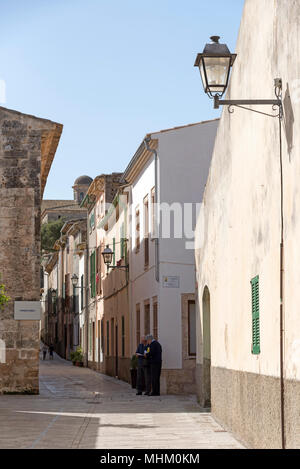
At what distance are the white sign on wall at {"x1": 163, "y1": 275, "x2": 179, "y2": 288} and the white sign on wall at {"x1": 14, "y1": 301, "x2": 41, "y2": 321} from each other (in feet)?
11.2

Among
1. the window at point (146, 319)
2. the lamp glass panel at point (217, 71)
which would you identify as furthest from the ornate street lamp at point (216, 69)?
the window at point (146, 319)

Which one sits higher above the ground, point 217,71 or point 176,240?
point 217,71

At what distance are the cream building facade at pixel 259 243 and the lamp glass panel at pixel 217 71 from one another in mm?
422

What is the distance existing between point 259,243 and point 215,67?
193 centimetres

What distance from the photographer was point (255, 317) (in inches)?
382

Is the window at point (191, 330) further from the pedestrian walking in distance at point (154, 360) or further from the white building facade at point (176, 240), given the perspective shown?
the pedestrian walking in distance at point (154, 360)

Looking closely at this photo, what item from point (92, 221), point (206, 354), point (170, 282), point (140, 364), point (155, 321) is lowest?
point (140, 364)

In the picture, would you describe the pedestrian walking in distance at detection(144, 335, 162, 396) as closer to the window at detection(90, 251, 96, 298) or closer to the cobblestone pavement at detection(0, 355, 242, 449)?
the cobblestone pavement at detection(0, 355, 242, 449)

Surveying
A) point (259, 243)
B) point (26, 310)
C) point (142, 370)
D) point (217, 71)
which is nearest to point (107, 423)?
point (259, 243)

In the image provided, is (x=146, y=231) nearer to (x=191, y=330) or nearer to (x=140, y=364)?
(x=191, y=330)

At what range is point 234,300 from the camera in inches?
453

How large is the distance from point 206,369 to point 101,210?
71.1 ft

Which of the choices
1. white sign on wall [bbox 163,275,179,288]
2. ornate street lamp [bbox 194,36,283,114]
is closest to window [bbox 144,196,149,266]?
white sign on wall [bbox 163,275,179,288]
